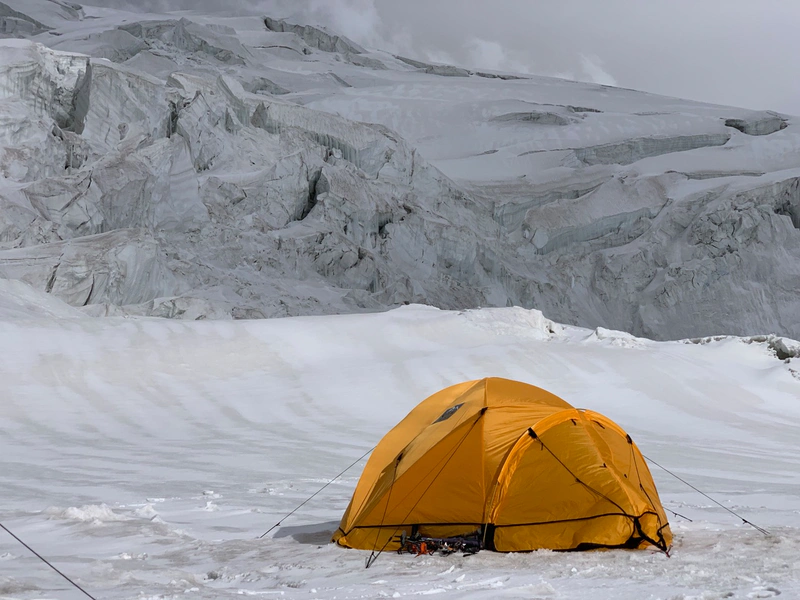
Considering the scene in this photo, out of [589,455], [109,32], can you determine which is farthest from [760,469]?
[109,32]

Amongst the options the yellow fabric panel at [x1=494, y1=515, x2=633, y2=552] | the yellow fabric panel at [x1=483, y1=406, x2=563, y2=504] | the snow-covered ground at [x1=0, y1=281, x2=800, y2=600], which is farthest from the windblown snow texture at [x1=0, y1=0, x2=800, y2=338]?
the yellow fabric panel at [x1=494, y1=515, x2=633, y2=552]

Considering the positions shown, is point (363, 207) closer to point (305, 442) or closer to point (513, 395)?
point (305, 442)

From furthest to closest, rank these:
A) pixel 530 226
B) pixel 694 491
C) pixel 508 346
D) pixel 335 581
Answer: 1. pixel 530 226
2. pixel 508 346
3. pixel 694 491
4. pixel 335 581

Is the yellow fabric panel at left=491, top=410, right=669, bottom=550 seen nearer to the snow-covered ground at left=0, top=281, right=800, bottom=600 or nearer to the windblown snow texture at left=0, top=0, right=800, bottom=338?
the snow-covered ground at left=0, top=281, right=800, bottom=600

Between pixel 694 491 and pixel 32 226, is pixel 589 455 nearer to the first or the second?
pixel 694 491

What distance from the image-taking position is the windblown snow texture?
2864 cm

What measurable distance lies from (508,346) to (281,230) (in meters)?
18.0

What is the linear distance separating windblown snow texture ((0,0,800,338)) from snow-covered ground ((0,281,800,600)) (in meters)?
7.72

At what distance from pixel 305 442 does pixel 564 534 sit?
7277 millimetres

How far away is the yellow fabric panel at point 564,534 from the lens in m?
5.12

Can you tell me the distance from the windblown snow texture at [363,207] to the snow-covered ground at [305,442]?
7719 mm

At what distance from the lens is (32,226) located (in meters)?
27.5

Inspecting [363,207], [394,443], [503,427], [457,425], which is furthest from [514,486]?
[363,207]

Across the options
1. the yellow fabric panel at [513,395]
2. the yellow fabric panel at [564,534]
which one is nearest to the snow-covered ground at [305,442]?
the yellow fabric panel at [564,534]
